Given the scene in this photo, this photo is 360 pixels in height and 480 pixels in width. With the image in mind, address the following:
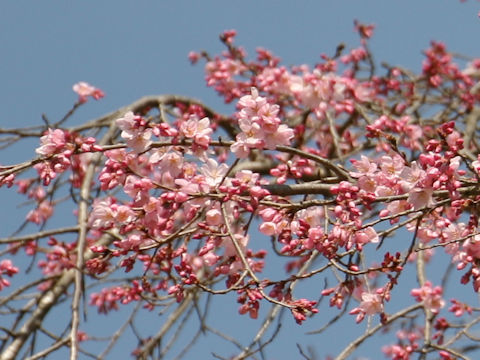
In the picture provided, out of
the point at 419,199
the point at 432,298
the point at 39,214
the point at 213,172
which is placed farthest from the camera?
the point at 39,214

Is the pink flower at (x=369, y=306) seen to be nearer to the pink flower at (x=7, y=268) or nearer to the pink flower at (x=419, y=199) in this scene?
the pink flower at (x=419, y=199)

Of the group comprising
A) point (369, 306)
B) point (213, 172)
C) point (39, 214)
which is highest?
point (39, 214)

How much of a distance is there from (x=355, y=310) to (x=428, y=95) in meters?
3.48

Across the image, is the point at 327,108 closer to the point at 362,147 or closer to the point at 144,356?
the point at 362,147

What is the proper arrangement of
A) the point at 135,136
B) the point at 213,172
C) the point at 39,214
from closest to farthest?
1. the point at 135,136
2. the point at 213,172
3. the point at 39,214

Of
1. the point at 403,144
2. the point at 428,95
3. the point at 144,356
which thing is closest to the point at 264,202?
the point at 144,356

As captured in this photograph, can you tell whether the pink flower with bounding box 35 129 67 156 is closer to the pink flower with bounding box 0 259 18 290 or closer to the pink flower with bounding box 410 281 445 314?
the pink flower with bounding box 0 259 18 290

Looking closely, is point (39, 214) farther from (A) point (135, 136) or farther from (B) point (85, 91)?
(A) point (135, 136)

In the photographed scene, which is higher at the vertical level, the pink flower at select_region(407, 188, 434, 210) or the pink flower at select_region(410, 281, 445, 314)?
the pink flower at select_region(410, 281, 445, 314)

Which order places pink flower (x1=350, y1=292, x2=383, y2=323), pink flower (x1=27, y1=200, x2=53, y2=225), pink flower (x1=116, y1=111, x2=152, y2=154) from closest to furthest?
pink flower (x1=116, y1=111, x2=152, y2=154)
pink flower (x1=350, y1=292, x2=383, y2=323)
pink flower (x1=27, y1=200, x2=53, y2=225)

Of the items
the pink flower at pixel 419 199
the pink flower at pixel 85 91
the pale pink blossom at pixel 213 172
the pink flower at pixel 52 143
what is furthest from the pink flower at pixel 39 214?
the pink flower at pixel 419 199

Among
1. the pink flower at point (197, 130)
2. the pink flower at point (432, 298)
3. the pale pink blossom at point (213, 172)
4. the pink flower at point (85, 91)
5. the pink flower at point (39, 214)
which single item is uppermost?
the pink flower at point (85, 91)

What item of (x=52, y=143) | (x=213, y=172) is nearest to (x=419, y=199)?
(x=213, y=172)

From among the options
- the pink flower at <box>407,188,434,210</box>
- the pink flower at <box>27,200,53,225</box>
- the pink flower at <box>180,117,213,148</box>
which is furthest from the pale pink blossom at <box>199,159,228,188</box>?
the pink flower at <box>27,200,53,225</box>
